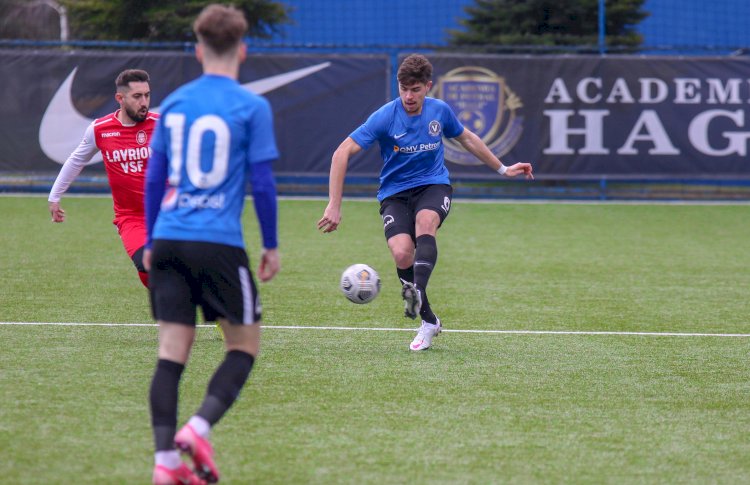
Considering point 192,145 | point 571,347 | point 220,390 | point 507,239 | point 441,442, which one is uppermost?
point 192,145

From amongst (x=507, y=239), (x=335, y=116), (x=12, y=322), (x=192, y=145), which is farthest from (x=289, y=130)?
(x=192, y=145)

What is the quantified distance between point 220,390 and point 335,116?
14.4m

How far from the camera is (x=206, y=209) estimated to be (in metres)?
4.10

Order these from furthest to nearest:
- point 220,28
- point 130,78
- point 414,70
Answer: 1. point 130,78
2. point 414,70
3. point 220,28

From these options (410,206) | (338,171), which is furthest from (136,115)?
(410,206)

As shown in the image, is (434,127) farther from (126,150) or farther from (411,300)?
(126,150)

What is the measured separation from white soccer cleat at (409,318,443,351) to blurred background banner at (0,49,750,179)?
1123 centimetres

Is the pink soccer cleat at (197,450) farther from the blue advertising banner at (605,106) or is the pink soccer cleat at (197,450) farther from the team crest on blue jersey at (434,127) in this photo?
the blue advertising banner at (605,106)

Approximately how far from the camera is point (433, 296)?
9.61 m

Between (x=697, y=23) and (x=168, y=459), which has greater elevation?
(x=697, y=23)

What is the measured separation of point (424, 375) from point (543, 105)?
503 inches

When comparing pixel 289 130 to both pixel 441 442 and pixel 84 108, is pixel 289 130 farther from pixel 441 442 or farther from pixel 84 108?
pixel 441 442

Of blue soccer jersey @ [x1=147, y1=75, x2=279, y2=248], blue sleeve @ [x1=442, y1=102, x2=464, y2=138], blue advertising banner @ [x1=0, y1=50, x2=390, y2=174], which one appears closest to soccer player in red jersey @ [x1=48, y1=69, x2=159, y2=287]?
blue sleeve @ [x1=442, y1=102, x2=464, y2=138]

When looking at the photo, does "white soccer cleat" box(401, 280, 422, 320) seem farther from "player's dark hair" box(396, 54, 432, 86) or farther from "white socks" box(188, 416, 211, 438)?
"white socks" box(188, 416, 211, 438)
